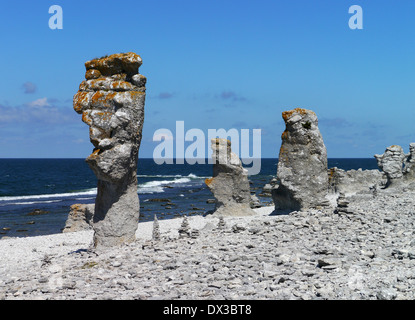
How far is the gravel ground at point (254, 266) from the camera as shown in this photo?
8344mm

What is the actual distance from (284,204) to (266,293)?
13795 mm

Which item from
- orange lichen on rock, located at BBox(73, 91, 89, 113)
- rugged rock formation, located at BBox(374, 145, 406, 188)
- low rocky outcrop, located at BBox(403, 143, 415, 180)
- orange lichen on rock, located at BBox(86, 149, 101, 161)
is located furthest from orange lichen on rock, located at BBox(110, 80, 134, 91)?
low rocky outcrop, located at BBox(403, 143, 415, 180)

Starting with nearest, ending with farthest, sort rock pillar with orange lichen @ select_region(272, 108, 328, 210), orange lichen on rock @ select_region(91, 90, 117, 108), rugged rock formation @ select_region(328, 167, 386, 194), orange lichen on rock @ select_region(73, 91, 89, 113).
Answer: orange lichen on rock @ select_region(91, 90, 117, 108) → orange lichen on rock @ select_region(73, 91, 89, 113) → rock pillar with orange lichen @ select_region(272, 108, 328, 210) → rugged rock formation @ select_region(328, 167, 386, 194)

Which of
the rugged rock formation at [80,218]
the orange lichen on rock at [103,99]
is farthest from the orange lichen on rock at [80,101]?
the rugged rock formation at [80,218]

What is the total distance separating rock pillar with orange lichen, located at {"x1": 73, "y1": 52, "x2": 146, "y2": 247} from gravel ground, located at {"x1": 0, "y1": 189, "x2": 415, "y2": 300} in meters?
0.89

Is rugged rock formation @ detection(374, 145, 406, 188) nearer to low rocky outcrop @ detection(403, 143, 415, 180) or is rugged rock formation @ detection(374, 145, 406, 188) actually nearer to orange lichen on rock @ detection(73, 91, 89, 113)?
low rocky outcrop @ detection(403, 143, 415, 180)

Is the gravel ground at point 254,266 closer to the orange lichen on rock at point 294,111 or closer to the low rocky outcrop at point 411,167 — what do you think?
the orange lichen on rock at point 294,111

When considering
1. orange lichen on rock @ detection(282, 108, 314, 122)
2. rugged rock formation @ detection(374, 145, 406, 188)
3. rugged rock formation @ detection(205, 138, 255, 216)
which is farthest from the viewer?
rugged rock formation @ detection(374, 145, 406, 188)

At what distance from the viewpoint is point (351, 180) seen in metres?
35.0

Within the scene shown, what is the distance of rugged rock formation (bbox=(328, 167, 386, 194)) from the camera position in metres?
34.7

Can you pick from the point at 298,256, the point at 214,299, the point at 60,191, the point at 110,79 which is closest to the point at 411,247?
the point at 298,256

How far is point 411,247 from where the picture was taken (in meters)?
11.1

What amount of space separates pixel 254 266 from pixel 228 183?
1473 cm
